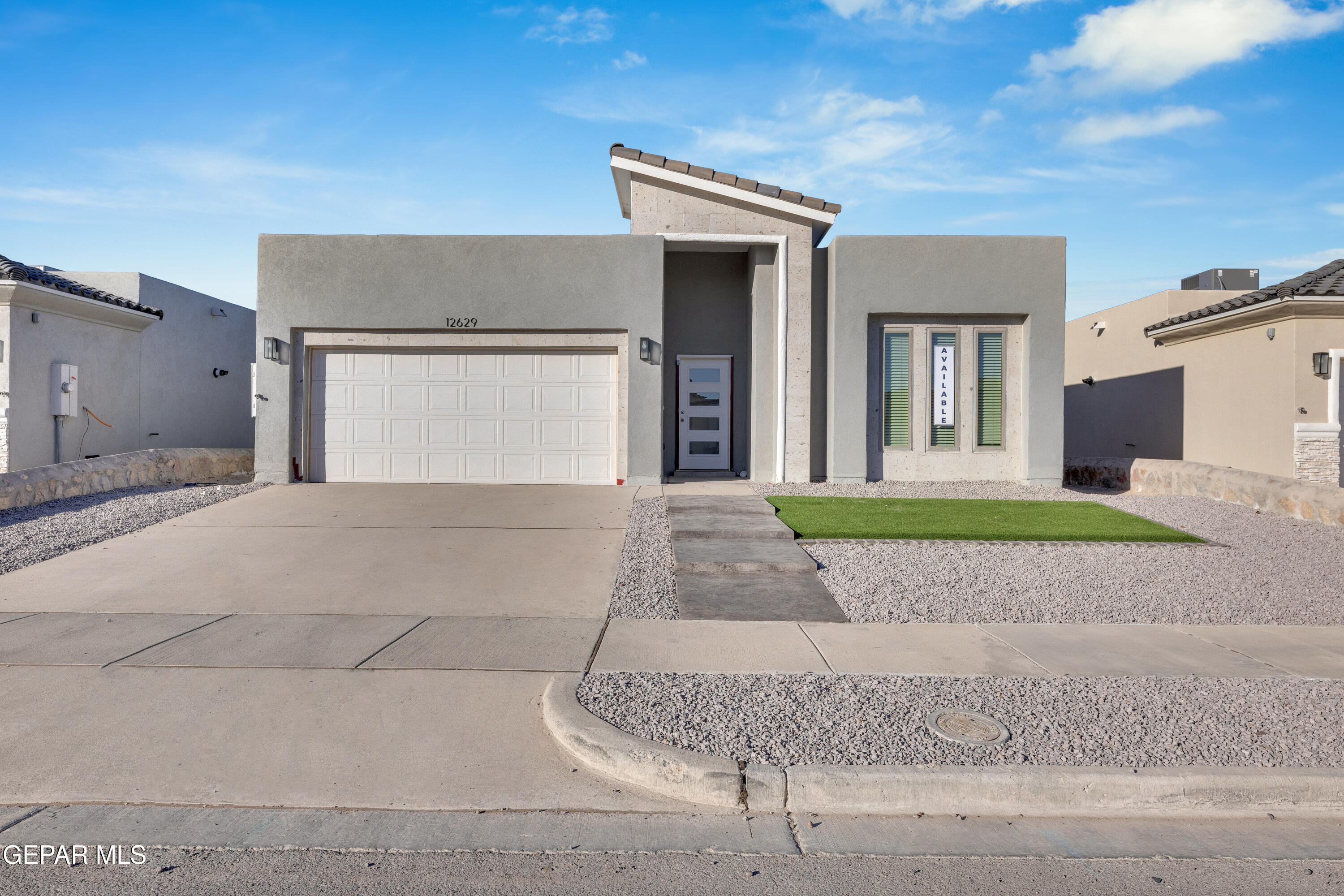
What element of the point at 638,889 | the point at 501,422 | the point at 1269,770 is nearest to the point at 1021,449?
the point at 501,422

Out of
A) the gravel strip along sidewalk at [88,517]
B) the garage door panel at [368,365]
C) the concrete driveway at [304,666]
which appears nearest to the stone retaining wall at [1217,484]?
the concrete driveway at [304,666]

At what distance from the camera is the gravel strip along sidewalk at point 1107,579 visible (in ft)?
21.0

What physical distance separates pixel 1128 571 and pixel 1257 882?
207 inches

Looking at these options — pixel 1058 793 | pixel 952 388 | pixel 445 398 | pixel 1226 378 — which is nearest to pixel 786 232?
pixel 952 388

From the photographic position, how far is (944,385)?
13734mm

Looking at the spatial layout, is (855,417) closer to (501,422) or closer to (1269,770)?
(501,422)

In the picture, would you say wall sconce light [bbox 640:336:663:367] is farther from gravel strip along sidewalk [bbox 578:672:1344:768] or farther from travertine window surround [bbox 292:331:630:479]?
gravel strip along sidewalk [bbox 578:672:1344:768]

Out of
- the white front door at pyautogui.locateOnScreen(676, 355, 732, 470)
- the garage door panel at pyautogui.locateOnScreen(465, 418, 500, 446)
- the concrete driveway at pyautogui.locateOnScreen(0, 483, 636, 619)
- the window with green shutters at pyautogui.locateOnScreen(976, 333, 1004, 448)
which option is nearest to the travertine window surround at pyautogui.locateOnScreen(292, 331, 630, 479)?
the garage door panel at pyautogui.locateOnScreen(465, 418, 500, 446)

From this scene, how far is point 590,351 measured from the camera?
538 inches

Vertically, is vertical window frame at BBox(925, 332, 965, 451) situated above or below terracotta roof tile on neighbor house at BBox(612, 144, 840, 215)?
below

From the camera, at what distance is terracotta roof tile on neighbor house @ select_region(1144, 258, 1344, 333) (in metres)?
14.3

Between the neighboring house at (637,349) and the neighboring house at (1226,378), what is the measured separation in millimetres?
4955

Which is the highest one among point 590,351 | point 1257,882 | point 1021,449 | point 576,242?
point 576,242

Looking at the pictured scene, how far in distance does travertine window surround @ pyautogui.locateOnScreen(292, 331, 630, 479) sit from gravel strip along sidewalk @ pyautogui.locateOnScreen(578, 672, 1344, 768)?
29.9ft
